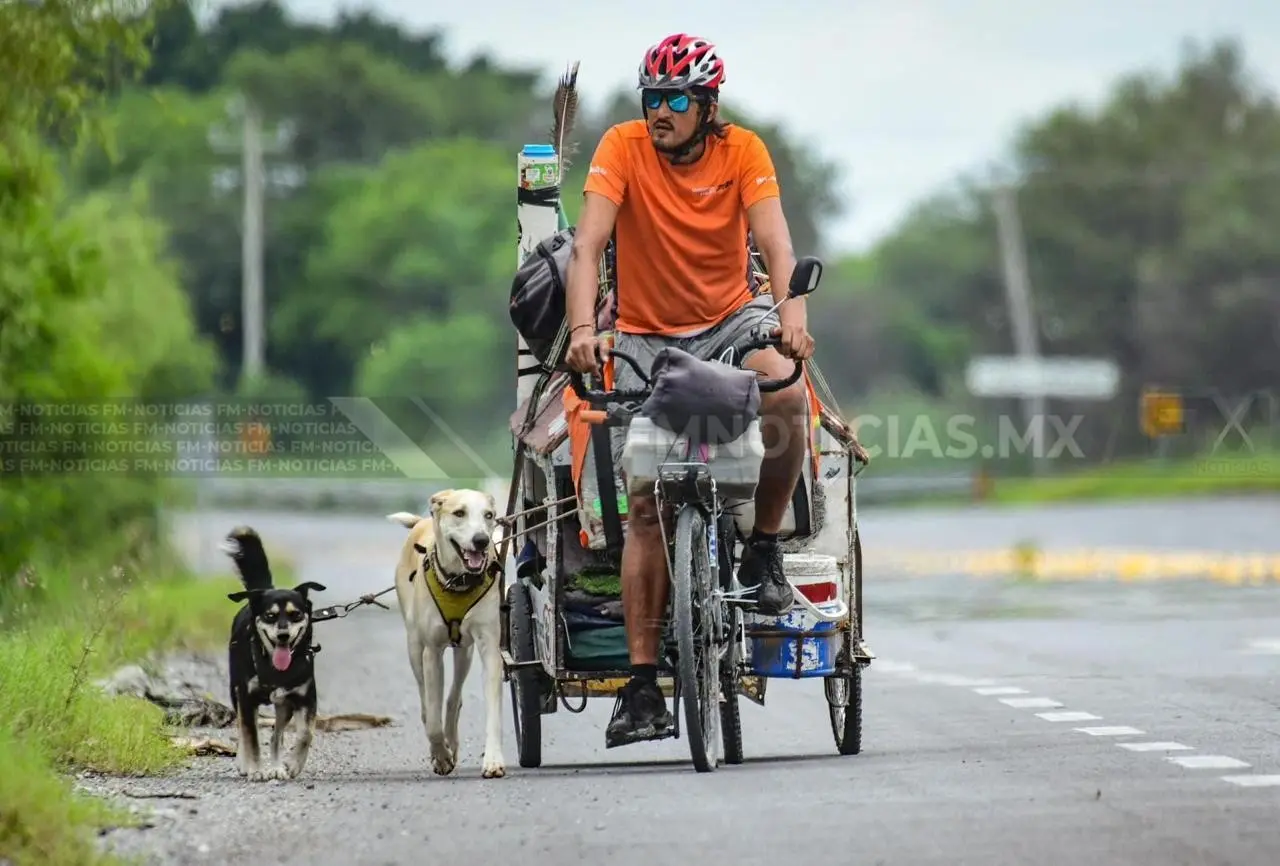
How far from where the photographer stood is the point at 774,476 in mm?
11227

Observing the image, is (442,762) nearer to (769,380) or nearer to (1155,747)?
(769,380)

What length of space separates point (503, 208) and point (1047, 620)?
67033mm

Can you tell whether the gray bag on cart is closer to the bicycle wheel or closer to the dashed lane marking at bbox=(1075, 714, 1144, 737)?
the bicycle wheel

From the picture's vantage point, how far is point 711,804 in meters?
9.73

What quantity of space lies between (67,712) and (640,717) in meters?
2.85

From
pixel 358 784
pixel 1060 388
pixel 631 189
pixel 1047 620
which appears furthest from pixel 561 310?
pixel 1060 388

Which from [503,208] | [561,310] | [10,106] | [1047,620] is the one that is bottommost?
[1047,620]

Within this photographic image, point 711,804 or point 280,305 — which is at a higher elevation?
point 280,305

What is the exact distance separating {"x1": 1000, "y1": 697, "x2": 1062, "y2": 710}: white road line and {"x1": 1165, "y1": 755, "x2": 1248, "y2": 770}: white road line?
329cm

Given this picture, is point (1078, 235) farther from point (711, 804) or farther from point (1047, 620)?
point (711, 804)

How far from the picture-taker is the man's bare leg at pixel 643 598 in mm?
10953

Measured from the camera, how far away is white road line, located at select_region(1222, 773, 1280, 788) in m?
10.0

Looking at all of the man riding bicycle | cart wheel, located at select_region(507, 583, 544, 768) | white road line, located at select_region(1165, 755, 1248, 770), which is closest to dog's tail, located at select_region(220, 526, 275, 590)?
cart wheel, located at select_region(507, 583, 544, 768)

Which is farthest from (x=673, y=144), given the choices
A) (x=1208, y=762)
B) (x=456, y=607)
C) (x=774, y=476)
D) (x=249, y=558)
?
(x=1208, y=762)
